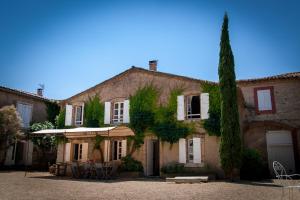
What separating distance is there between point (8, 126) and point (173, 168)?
11.2 meters

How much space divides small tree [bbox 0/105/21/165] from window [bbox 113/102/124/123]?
6.75 meters

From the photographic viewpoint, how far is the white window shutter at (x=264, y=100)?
19434 millimetres

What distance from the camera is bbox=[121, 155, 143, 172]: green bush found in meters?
16.4

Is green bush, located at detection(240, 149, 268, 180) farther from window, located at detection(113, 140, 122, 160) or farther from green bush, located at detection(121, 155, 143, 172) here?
window, located at detection(113, 140, 122, 160)

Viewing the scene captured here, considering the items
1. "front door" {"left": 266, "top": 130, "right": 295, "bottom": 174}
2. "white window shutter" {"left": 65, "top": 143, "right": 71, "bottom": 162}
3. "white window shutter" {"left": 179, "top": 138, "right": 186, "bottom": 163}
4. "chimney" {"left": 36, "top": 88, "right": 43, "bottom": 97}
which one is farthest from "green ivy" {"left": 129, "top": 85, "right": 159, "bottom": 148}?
"chimney" {"left": 36, "top": 88, "right": 43, "bottom": 97}

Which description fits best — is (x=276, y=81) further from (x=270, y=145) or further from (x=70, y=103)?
(x=70, y=103)

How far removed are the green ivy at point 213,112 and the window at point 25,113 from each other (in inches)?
587

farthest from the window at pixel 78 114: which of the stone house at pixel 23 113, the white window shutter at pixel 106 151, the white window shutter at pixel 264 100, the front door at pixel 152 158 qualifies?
the white window shutter at pixel 264 100

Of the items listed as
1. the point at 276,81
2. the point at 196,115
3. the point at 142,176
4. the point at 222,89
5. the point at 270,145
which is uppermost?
the point at 276,81

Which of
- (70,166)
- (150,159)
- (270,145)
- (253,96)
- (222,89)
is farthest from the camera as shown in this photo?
(253,96)

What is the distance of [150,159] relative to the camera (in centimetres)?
1708

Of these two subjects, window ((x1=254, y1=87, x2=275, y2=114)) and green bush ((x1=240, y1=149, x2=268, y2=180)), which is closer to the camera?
green bush ((x1=240, y1=149, x2=268, y2=180))

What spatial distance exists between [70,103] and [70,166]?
5843 millimetres

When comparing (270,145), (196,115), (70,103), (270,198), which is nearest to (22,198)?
(270,198)
